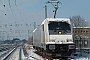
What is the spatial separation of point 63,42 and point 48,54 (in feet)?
6.56

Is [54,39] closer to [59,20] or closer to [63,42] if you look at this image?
[63,42]

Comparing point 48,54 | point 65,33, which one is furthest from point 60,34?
point 48,54

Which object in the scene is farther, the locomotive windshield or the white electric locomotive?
the locomotive windshield

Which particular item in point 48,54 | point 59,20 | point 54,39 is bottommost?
point 48,54

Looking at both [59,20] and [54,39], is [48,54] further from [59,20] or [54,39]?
[59,20]

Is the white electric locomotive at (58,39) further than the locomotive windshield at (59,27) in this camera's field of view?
No

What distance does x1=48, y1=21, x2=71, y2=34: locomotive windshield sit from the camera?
22938 millimetres

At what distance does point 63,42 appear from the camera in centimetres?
2234

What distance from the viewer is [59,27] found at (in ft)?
76.0

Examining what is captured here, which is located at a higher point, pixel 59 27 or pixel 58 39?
pixel 59 27

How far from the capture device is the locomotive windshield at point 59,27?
22.9m

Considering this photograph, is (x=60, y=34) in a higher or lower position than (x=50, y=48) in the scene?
higher

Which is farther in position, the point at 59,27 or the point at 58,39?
the point at 59,27

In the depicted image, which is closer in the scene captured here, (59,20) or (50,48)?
(50,48)
